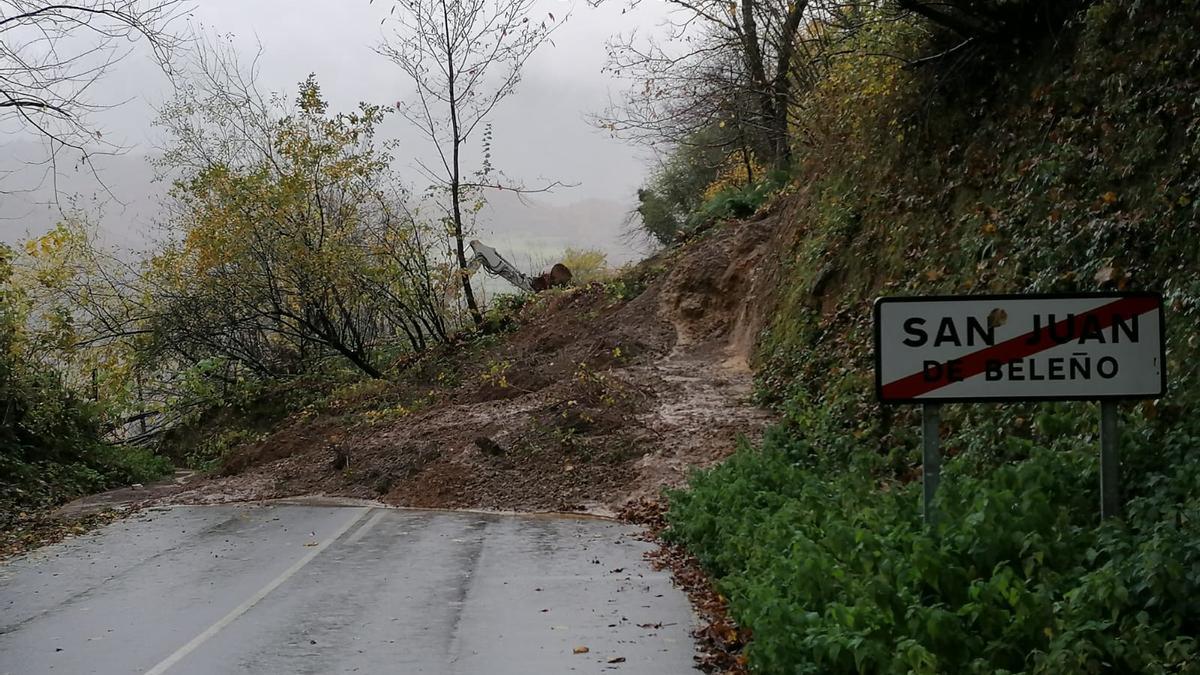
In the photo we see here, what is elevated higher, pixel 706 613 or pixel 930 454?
pixel 930 454

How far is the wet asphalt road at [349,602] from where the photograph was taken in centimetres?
707

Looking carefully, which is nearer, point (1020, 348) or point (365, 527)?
point (1020, 348)

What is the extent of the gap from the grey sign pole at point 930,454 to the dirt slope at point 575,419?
8026mm

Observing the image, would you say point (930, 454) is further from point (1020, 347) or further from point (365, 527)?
point (365, 527)

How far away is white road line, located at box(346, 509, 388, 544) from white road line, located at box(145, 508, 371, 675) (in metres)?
0.18

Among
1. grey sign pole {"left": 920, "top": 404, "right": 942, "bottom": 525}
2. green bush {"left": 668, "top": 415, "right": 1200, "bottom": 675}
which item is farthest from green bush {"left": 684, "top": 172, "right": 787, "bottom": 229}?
grey sign pole {"left": 920, "top": 404, "right": 942, "bottom": 525}

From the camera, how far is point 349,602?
29.1ft

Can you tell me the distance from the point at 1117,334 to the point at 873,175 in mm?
12147

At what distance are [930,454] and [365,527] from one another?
9531 millimetres

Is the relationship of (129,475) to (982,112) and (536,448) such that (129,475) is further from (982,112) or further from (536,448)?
(982,112)

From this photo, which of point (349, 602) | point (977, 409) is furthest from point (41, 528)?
point (977, 409)

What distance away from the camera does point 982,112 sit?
13.7 metres

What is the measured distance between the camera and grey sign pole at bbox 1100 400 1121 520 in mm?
5215

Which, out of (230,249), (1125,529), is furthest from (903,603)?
(230,249)
